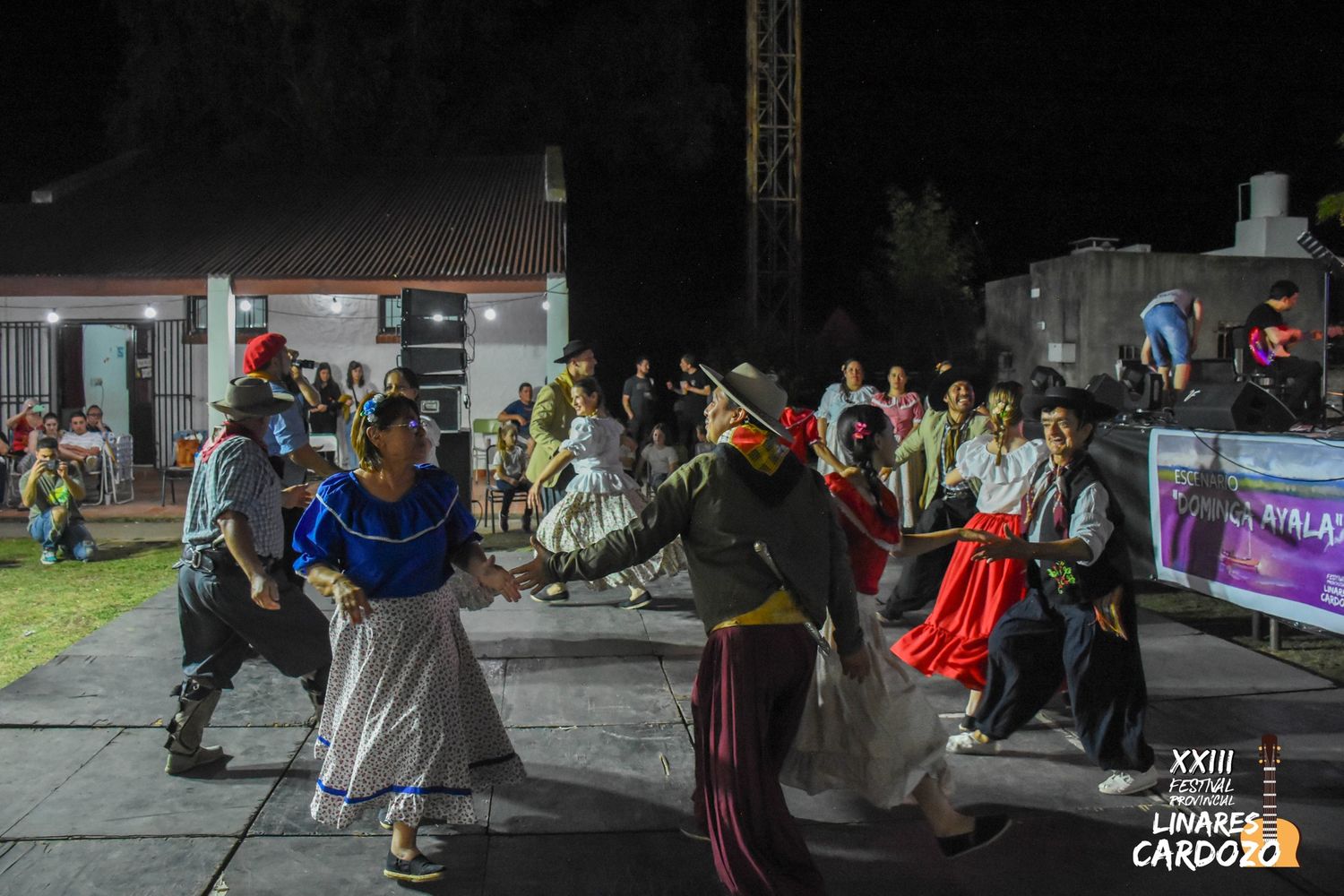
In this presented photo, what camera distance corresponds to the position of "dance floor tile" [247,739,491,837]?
416cm

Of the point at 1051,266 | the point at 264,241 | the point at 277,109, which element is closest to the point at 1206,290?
the point at 1051,266

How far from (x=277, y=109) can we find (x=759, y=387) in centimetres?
2452

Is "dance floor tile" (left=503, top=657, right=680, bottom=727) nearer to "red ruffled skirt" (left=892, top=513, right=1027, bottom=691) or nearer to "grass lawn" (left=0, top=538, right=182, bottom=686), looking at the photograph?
"red ruffled skirt" (left=892, top=513, right=1027, bottom=691)

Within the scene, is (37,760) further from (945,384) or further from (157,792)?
(945,384)

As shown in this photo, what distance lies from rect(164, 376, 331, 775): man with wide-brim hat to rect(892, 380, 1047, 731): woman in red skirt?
294cm

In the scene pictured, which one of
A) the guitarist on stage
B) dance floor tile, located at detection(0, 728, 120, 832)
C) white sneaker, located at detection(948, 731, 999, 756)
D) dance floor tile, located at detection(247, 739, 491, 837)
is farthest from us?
the guitarist on stage

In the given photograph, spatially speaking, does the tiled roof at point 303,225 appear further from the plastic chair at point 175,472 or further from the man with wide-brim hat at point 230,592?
the man with wide-brim hat at point 230,592

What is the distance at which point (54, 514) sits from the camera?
10312 mm

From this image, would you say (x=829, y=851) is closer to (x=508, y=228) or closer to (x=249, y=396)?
(x=249, y=396)

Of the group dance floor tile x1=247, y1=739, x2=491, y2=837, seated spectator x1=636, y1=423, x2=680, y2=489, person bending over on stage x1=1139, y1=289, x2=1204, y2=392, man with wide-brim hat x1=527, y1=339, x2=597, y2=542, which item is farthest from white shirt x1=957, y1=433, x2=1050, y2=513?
seated spectator x1=636, y1=423, x2=680, y2=489

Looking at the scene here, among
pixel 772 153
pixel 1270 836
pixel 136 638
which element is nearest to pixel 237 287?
pixel 136 638

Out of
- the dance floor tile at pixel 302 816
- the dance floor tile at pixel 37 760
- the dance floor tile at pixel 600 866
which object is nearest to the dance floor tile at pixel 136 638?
the dance floor tile at pixel 37 760

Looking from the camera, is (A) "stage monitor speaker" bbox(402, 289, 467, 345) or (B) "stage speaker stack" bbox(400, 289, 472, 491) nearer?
(B) "stage speaker stack" bbox(400, 289, 472, 491)

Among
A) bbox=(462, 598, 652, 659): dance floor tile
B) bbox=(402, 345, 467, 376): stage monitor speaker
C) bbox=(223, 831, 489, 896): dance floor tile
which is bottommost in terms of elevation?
bbox=(223, 831, 489, 896): dance floor tile
